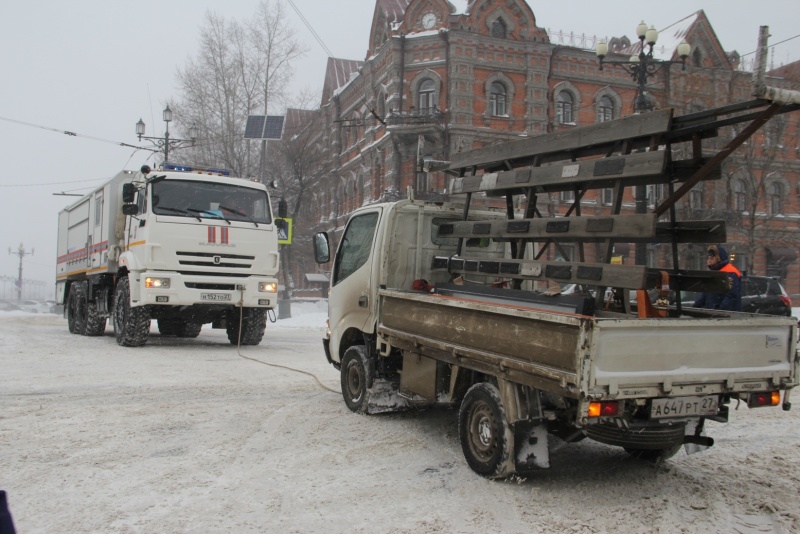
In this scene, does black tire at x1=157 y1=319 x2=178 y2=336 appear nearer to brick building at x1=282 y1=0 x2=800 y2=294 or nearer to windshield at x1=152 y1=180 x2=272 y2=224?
windshield at x1=152 y1=180 x2=272 y2=224

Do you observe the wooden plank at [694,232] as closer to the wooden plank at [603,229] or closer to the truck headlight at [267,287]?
the wooden plank at [603,229]

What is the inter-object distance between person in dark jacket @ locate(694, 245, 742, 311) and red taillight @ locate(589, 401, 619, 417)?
518cm

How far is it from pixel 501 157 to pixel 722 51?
36.8 meters

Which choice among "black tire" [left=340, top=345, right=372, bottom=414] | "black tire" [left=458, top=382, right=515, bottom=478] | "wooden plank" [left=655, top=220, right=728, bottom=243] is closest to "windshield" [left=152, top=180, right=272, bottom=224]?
"black tire" [left=340, top=345, right=372, bottom=414]

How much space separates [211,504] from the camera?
440 cm

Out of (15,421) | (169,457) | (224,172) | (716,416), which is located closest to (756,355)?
(716,416)

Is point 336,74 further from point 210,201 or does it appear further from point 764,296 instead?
point 210,201

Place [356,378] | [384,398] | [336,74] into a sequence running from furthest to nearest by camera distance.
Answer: [336,74], [356,378], [384,398]

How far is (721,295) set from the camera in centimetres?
1014

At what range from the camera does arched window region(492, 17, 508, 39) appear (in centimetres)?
3359

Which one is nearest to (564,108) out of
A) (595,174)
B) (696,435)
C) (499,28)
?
(499,28)

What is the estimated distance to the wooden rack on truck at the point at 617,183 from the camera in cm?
442

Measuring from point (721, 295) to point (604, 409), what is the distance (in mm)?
6990

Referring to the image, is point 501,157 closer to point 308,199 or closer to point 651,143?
point 651,143
